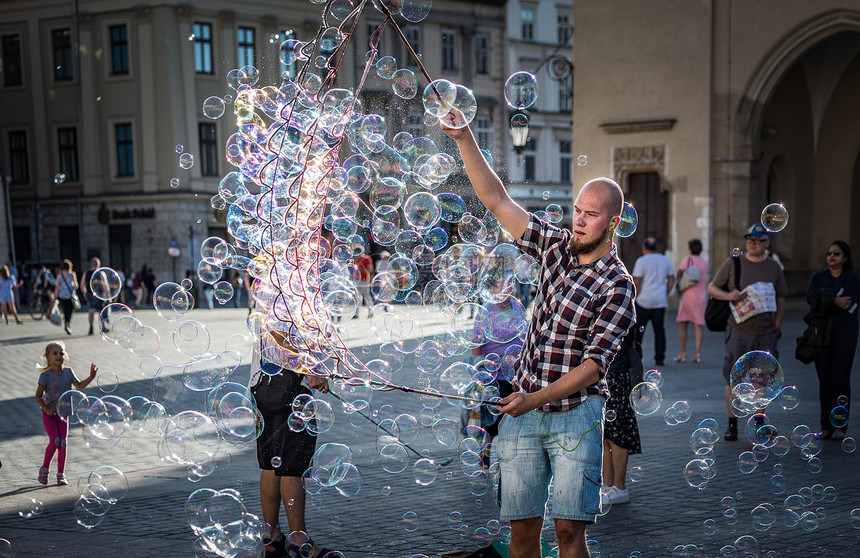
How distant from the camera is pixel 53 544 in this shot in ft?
17.1

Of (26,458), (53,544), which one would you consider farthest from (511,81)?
(26,458)

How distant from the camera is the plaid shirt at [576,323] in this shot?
11.6 ft

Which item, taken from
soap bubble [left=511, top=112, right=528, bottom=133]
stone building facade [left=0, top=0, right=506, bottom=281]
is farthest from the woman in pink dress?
stone building facade [left=0, top=0, right=506, bottom=281]

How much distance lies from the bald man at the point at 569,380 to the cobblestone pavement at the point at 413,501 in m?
1.52

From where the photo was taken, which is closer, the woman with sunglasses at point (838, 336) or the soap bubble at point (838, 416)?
the soap bubble at point (838, 416)

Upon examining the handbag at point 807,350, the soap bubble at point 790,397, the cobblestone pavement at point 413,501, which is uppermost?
the handbag at point 807,350

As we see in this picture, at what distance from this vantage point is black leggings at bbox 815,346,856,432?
7859mm

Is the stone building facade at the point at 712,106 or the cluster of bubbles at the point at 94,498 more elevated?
the stone building facade at the point at 712,106

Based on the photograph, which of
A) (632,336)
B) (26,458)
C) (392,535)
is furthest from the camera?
(26,458)

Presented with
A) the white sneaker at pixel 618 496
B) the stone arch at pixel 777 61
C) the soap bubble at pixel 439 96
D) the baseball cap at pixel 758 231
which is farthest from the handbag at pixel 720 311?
the stone arch at pixel 777 61

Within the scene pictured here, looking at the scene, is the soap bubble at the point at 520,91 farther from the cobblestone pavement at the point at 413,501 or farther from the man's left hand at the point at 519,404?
the man's left hand at the point at 519,404

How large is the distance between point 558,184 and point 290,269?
45.6 metres

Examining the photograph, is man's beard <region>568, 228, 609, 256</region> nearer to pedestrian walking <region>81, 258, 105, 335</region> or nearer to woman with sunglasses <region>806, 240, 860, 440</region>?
woman with sunglasses <region>806, 240, 860, 440</region>

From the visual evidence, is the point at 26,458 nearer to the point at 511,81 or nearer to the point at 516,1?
the point at 511,81
